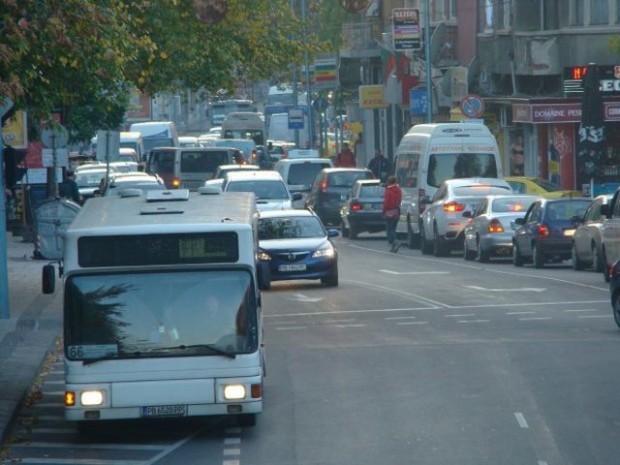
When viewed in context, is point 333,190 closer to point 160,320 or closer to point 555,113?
point 555,113

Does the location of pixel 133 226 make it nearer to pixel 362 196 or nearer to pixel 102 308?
pixel 102 308

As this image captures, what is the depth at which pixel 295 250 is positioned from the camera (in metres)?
27.8

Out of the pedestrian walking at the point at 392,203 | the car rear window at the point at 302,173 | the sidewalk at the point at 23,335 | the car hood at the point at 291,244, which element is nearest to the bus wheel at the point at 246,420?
the sidewalk at the point at 23,335

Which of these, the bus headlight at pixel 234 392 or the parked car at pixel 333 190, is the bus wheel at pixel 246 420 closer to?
the bus headlight at pixel 234 392

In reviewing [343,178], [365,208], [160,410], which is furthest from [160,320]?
[343,178]

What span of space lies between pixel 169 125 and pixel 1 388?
65021mm

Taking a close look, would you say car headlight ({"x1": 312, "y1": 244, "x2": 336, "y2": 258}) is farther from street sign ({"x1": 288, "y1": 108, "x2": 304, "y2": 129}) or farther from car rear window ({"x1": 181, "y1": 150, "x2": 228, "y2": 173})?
street sign ({"x1": 288, "y1": 108, "x2": 304, "y2": 129})

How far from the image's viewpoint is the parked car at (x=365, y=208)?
43125 millimetres

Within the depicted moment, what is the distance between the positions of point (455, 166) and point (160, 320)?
88.2ft

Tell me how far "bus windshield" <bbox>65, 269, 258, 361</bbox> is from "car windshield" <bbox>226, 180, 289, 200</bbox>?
82.6 ft

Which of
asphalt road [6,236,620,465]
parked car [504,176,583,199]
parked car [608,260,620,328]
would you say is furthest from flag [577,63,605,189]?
parked car [608,260,620,328]

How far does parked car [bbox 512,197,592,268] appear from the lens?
31.2 meters

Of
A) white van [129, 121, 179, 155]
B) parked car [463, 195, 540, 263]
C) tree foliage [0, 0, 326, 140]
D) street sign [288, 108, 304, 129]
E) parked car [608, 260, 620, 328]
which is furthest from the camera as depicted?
white van [129, 121, 179, 155]

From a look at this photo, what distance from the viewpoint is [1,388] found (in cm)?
1608
